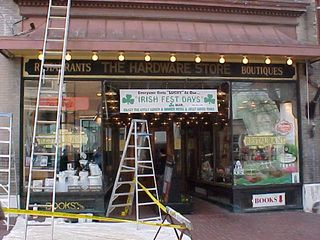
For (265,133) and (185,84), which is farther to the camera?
(265,133)

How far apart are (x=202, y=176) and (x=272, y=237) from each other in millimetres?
5550

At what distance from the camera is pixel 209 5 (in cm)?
1167

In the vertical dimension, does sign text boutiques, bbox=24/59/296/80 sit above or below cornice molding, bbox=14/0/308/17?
below

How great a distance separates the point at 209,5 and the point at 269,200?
505cm

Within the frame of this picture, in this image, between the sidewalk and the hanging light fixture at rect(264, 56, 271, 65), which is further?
the hanging light fixture at rect(264, 56, 271, 65)

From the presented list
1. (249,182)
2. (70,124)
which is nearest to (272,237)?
(249,182)

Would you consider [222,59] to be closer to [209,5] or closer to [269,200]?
[209,5]

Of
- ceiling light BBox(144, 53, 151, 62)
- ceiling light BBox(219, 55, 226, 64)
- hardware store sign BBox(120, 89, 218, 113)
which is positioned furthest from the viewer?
hardware store sign BBox(120, 89, 218, 113)

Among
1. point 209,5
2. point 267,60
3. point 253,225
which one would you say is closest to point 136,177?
point 253,225

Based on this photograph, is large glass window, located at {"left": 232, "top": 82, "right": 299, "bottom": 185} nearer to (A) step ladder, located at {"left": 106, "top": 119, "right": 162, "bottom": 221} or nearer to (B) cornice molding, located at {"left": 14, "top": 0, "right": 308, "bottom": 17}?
(B) cornice molding, located at {"left": 14, "top": 0, "right": 308, "bottom": 17}

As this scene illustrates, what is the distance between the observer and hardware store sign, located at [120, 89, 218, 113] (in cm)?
1145

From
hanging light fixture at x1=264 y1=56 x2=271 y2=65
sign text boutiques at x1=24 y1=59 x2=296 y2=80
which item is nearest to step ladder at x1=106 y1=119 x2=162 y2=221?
sign text boutiques at x1=24 y1=59 x2=296 y2=80

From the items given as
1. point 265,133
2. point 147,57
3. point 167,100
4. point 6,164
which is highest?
point 147,57

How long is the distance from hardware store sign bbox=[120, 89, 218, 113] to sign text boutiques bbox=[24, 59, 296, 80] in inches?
16.4
